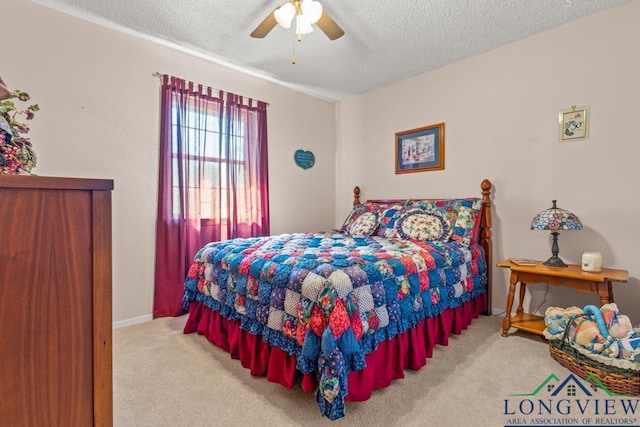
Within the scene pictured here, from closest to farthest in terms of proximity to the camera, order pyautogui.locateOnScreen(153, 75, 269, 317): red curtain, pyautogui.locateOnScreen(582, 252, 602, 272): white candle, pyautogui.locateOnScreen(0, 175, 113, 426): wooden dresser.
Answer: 1. pyautogui.locateOnScreen(0, 175, 113, 426): wooden dresser
2. pyautogui.locateOnScreen(582, 252, 602, 272): white candle
3. pyautogui.locateOnScreen(153, 75, 269, 317): red curtain

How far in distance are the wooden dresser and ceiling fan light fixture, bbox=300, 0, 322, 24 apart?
5.88ft

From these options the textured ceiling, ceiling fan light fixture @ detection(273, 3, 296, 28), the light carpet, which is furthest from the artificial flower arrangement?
the textured ceiling

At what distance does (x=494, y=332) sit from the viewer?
2525 mm

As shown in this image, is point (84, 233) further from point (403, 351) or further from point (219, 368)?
point (403, 351)

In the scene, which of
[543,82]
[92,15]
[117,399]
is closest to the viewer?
[117,399]

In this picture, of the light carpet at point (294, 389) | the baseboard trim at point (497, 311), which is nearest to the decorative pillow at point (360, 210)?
the baseboard trim at point (497, 311)

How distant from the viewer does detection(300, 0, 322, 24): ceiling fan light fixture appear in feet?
6.37

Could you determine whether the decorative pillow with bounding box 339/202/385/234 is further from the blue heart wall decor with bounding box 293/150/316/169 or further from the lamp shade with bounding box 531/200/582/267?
the lamp shade with bounding box 531/200/582/267

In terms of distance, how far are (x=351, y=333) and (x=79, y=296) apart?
1108 mm

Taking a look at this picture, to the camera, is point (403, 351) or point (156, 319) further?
point (156, 319)

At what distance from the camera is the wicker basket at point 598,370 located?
167 cm

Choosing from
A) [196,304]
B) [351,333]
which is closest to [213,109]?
[196,304]

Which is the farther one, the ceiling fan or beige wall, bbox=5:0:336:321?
beige wall, bbox=5:0:336:321

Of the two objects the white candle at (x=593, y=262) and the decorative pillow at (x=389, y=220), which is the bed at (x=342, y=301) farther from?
the white candle at (x=593, y=262)
